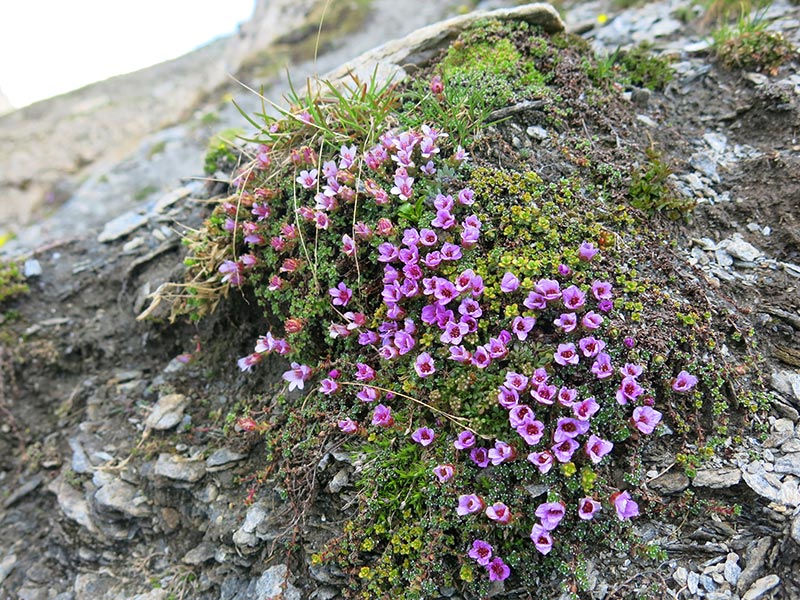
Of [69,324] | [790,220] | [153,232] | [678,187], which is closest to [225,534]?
[69,324]

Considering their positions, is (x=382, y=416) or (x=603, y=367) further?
(x=382, y=416)

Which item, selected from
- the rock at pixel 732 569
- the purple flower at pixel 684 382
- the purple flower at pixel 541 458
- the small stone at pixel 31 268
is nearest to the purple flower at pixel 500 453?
the purple flower at pixel 541 458

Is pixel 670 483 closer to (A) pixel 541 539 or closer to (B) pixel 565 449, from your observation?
(B) pixel 565 449

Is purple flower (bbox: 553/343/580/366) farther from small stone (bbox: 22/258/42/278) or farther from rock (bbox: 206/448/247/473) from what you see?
small stone (bbox: 22/258/42/278)

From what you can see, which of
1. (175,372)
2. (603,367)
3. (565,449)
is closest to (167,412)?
(175,372)

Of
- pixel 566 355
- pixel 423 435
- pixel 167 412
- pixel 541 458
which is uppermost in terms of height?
pixel 566 355

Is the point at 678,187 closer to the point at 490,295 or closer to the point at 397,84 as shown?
the point at 490,295
